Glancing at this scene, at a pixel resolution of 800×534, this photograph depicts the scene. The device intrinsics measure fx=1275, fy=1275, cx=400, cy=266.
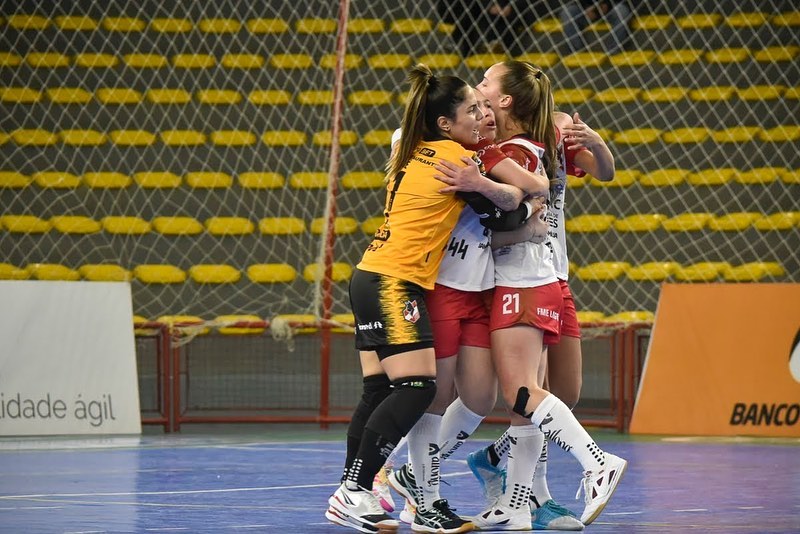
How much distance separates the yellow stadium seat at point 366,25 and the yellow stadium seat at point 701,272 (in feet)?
13.5

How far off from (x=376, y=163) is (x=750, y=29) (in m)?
4.15

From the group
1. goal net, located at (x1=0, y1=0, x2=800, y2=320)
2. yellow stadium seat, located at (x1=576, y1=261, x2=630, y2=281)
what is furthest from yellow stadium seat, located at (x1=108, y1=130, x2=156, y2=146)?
yellow stadium seat, located at (x1=576, y1=261, x2=630, y2=281)

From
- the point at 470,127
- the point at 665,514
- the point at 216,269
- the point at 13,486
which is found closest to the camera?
the point at 470,127

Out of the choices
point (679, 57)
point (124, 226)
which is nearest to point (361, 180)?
point (124, 226)

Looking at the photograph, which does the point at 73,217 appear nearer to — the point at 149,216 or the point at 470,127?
the point at 149,216

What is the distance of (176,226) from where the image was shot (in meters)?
12.5

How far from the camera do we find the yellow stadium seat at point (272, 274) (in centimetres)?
1203

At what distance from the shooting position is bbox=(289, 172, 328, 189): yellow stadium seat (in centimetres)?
1247

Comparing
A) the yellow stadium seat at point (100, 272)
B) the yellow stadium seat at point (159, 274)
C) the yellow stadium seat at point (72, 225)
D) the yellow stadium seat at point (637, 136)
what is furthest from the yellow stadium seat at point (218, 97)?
the yellow stadium seat at point (637, 136)

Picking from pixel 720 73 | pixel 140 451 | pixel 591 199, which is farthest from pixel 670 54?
pixel 140 451

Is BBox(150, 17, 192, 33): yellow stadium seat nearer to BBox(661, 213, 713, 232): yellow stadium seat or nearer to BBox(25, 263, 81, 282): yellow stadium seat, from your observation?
BBox(25, 263, 81, 282): yellow stadium seat

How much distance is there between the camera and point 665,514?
16.7ft

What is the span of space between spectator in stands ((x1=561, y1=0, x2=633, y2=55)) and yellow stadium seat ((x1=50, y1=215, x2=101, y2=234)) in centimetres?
517

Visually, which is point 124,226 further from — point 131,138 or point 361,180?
point 361,180
